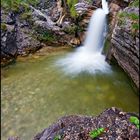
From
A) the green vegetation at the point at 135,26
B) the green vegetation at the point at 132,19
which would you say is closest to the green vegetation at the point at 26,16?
the green vegetation at the point at 132,19

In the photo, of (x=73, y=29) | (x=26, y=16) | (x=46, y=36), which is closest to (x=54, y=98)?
(x=73, y=29)

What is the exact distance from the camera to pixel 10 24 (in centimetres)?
963

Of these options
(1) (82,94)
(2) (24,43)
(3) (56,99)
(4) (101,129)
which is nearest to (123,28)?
(1) (82,94)

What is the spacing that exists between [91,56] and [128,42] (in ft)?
7.27

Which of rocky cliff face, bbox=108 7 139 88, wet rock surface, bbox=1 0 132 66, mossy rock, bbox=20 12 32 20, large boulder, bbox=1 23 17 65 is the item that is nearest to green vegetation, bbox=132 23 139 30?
rocky cliff face, bbox=108 7 139 88

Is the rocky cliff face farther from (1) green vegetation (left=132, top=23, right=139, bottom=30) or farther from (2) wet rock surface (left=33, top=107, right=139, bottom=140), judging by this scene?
(2) wet rock surface (left=33, top=107, right=139, bottom=140)

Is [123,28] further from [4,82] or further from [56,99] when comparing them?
[4,82]

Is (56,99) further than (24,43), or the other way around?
(24,43)

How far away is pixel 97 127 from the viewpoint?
3.71 meters

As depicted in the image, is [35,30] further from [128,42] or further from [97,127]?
[97,127]

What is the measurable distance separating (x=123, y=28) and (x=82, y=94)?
6.05 ft

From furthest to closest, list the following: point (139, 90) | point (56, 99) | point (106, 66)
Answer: point (106, 66), point (56, 99), point (139, 90)

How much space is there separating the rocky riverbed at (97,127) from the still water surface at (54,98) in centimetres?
118

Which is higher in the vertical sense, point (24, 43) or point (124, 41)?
point (124, 41)
